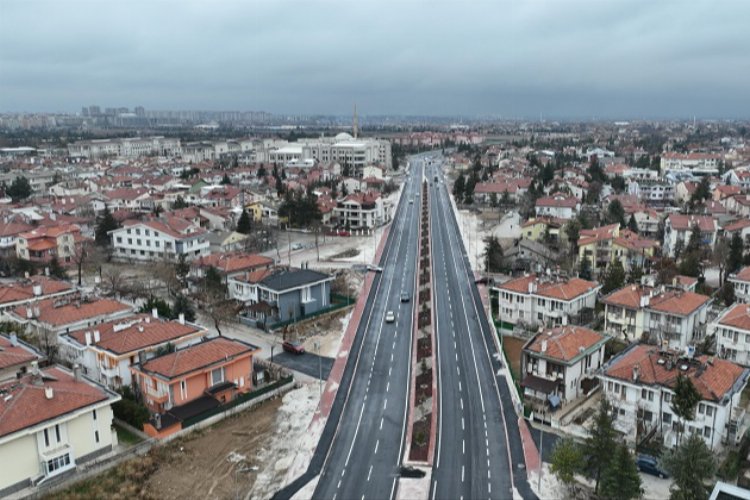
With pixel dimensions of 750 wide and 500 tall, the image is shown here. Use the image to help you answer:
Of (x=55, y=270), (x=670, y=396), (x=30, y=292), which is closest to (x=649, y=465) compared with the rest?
(x=670, y=396)

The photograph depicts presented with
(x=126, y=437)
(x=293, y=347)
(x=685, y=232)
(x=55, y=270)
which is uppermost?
(x=685, y=232)

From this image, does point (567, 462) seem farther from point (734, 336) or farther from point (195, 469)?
point (734, 336)

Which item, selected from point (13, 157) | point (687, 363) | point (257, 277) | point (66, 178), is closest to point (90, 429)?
point (257, 277)

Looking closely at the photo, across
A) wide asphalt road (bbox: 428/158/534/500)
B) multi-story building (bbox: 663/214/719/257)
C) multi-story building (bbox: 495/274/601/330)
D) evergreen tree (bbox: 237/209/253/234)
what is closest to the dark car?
wide asphalt road (bbox: 428/158/534/500)

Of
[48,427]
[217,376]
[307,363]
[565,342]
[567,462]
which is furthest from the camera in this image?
[307,363]

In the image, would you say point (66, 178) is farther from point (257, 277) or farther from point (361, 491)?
point (361, 491)

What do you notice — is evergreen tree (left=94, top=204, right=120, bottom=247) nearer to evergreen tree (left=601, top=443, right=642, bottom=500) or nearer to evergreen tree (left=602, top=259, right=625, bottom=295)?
evergreen tree (left=602, top=259, right=625, bottom=295)

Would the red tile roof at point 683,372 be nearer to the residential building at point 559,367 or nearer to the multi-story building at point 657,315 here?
the residential building at point 559,367

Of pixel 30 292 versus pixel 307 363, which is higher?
pixel 30 292
